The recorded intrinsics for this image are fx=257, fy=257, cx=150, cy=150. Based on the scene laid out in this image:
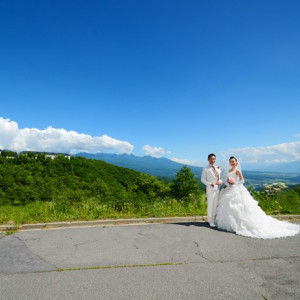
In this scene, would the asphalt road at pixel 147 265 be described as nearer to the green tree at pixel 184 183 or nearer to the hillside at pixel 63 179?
the hillside at pixel 63 179

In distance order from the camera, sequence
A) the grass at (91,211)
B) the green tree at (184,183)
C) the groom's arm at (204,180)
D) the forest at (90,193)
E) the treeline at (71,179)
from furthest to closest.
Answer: the treeline at (71,179)
the green tree at (184,183)
the forest at (90,193)
the grass at (91,211)
the groom's arm at (204,180)

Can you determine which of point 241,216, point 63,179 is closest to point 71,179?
point 63,179

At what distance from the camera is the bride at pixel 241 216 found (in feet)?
21.9

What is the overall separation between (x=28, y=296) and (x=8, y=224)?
4.20 meters

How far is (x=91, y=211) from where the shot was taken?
27.5 ft

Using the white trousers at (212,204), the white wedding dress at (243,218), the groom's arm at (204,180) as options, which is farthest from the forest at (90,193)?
the white wedding dress at (243,218)

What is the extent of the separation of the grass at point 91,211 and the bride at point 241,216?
156cm

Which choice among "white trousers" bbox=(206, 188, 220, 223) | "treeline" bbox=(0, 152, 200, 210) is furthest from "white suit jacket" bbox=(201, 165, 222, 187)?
"treeline" bbox=(0, 152, 200, 210)

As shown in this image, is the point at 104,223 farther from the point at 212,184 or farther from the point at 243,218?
the point at 243,218

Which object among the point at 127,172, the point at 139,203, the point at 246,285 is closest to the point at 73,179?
the point at 127,172

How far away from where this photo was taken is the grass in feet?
25.7

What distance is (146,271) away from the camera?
4352mm

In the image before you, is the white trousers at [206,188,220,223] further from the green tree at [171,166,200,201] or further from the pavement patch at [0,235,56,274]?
the green tree at [171,166,200,201]

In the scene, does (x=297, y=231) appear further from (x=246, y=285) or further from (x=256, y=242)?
(x=246, y=285)
